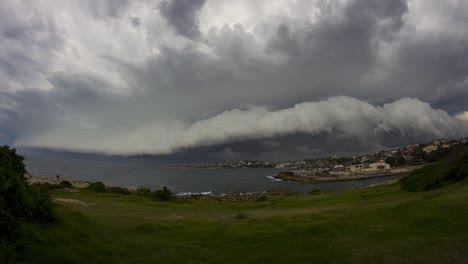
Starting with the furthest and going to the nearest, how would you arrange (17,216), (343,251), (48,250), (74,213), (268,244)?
(74,213), (268,244), (17,216), (343,251), (48,250)

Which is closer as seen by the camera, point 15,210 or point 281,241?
point 15,210

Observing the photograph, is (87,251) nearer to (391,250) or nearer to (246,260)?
(246,260)

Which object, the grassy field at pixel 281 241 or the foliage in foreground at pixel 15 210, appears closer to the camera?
the foliage in foreground at pixel 15 210

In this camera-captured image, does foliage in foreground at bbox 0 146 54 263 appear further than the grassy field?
No

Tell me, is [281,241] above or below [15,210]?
below

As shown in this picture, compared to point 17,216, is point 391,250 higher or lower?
lower

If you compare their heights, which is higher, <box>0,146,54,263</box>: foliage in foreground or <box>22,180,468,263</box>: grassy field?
A: <box>0,146,54,263</box>: foliage in foreground

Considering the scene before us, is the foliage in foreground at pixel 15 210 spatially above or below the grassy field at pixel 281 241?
above

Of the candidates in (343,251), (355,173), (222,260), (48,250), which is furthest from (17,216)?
(355,173)
